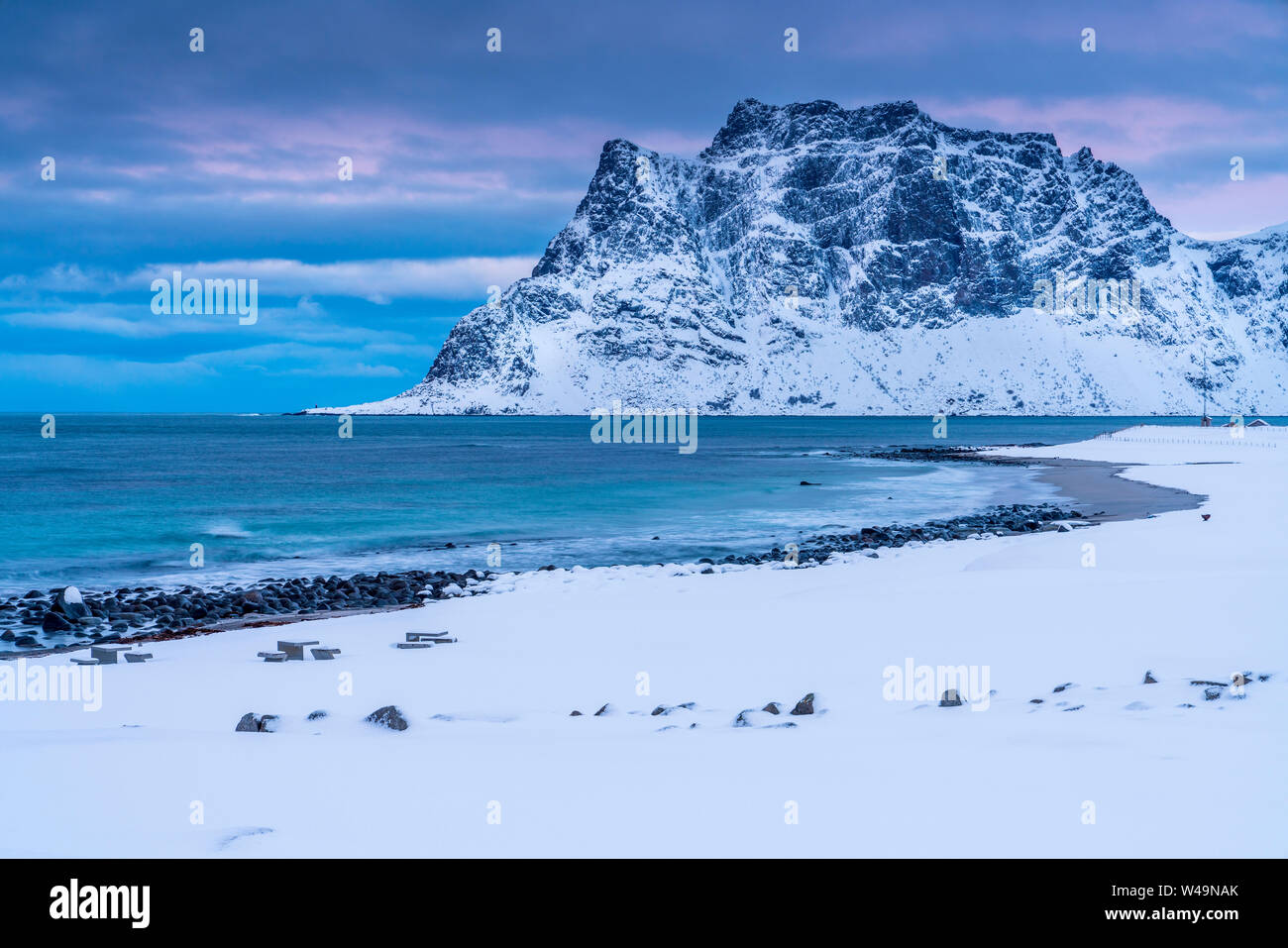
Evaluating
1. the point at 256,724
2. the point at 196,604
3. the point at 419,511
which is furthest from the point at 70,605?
the point at 419,511

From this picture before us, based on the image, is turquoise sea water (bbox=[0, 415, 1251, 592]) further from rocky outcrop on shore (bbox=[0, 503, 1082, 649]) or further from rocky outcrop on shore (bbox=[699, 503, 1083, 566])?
rocky outcrop on shore (bbox=[0, 503, 1082, 649])

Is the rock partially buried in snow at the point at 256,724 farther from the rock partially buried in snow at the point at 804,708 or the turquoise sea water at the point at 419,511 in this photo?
the turquoise sea water at the point at 419,511

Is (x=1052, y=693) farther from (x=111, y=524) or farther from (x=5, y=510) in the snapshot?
(x=5, y=510)

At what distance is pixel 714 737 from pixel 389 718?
3.03 m

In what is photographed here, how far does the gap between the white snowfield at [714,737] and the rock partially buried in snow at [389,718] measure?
181mm

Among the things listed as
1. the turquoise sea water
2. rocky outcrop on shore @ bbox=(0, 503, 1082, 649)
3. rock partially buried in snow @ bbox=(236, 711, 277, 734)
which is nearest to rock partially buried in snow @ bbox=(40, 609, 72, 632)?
rocky outcrop on shore @ bbox=(0, 503, 1082, 649)

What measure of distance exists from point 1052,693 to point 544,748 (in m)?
5.20

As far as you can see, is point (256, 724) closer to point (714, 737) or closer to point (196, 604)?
point (714, 737)

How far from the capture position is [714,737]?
25.0ft

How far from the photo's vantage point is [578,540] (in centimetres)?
3209

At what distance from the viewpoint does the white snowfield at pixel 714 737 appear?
16.9ft

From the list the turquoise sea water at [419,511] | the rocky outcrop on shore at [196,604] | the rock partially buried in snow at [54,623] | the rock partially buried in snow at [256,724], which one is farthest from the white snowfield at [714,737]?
the turquoise sea water at [419,511]

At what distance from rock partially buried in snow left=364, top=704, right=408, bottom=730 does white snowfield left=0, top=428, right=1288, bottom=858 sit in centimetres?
18
